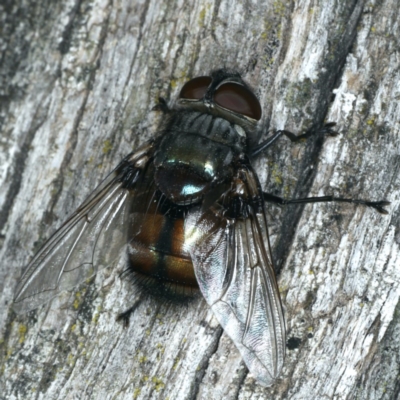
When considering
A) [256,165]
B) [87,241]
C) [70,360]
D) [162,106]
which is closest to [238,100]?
[256,165]

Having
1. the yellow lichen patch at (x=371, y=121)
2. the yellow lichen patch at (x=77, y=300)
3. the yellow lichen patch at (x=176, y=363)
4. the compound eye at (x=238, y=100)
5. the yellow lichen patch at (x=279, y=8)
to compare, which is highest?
the yellow lichen patch at (x=279, y=8)

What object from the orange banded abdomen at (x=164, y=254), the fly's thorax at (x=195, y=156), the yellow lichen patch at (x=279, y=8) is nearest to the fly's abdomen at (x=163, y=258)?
the orange banded abdomen at (x=164, y=254)

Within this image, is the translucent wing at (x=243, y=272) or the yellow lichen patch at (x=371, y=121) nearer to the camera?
the translucent wing at (x=243, y=272)

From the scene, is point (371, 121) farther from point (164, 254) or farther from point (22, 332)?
point (22, 332)

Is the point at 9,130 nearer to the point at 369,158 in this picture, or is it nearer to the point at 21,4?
the point at 21,4

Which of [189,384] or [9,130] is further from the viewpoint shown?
[9,130]

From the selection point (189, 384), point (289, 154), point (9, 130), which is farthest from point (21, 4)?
point (189, 384)

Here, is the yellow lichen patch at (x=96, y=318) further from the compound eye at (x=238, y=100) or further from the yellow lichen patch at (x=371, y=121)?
the yellow lichen patch at (x=371, y=121)
